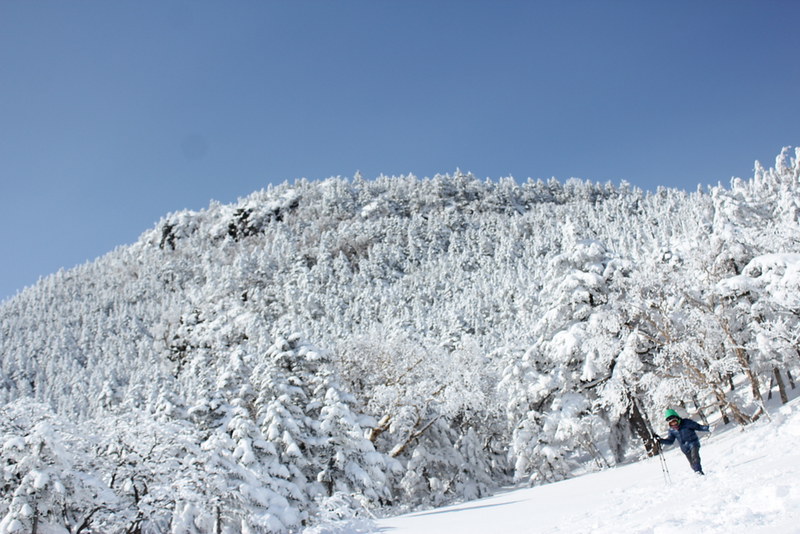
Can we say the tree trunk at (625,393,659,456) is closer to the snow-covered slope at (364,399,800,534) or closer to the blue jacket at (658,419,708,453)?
the snow-covered slope at (364,399,800,534)

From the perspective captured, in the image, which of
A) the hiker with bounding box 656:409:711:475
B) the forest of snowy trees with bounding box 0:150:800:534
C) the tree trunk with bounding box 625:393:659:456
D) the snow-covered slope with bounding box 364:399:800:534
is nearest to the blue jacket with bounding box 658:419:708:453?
the hiker with bounding box 656:409:711:475

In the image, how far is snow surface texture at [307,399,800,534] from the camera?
576 centimetres

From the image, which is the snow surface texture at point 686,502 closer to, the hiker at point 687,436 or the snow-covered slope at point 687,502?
the snow-covered slope at point 687,502

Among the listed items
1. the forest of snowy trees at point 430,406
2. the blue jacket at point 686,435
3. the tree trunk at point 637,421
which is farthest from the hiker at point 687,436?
the tree trunk at point 637,421

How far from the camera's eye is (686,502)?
7.48 m

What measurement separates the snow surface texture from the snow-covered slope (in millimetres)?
10

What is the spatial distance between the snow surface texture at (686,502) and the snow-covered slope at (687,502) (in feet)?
0.03

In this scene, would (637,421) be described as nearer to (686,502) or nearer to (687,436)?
(687,436)

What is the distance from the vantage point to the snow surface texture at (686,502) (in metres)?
5.76

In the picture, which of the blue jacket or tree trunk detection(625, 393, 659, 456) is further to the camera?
tree trunk detection(625, 393, 659, 456)

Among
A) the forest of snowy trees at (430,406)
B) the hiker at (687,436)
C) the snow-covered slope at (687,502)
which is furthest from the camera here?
the forest of snowy trees at (430,406)

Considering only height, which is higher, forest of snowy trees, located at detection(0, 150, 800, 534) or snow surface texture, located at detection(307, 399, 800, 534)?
forest of snowy trees, located at detection(0, 150, 800, 534)

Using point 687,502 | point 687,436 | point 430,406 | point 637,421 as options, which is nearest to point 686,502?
point 687,502

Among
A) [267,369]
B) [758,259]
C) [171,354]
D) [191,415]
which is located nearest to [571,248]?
[758,259]
